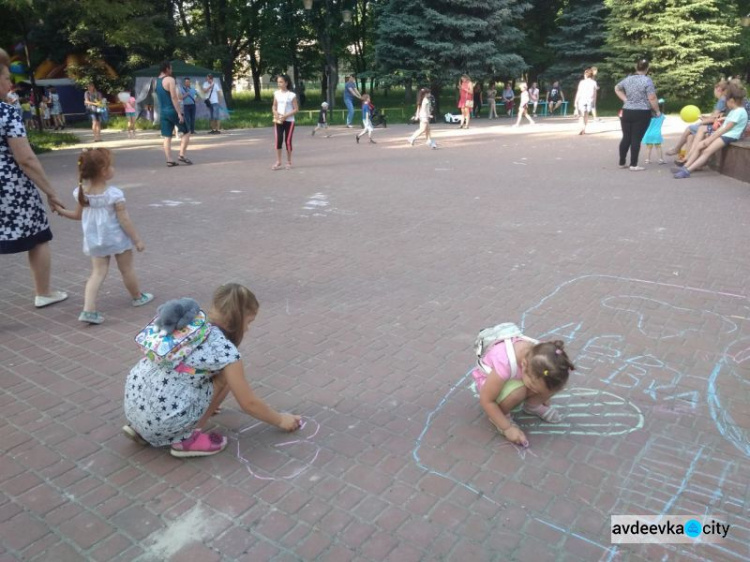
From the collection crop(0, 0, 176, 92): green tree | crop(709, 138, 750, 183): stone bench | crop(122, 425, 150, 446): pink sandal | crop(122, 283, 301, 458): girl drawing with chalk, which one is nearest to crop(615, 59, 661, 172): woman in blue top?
crop(709, 138, 750, 183): stone bench

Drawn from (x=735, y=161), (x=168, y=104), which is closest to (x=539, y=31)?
(x=735, y=161)

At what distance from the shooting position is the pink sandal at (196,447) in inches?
114

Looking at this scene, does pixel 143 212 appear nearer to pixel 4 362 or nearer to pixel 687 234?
pixel 4 362

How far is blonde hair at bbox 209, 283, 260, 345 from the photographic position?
2.87 m

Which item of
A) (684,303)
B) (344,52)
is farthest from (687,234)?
(344,52)

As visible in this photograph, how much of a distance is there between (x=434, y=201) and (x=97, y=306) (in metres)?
5.20

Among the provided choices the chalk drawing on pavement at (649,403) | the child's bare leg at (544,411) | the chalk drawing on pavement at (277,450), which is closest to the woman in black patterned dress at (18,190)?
the chalk drawing on pavement at (277,450)

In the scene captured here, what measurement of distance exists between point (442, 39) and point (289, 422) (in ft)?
82.6

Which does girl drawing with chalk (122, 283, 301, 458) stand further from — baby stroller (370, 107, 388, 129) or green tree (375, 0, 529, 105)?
green tree (375, 0, 529, 105)

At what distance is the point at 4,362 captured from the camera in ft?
12.7

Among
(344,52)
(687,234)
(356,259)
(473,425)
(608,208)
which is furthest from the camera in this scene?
(344,52)

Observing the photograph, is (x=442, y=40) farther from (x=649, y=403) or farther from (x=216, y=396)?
(x=216, y=396)

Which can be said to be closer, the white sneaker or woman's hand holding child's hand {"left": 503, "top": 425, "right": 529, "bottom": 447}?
woman's hand holding child's hand {"left": 503, "top": 425, "right": 529, "bottom": 447}

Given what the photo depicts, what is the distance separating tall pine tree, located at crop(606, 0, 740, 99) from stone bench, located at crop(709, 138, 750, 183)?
60.2 feet
